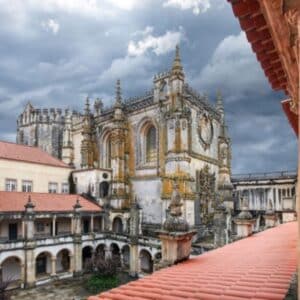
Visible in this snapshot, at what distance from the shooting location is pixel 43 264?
107 feet

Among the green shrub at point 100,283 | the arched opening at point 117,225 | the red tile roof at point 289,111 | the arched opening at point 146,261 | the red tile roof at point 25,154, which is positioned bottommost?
the green shrub at point 100,283

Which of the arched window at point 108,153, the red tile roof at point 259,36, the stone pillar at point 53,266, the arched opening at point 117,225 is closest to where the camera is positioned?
the red tile roof at point 259,36

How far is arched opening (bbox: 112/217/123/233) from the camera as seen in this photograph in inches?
1490

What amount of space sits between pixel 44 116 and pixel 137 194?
820 inches

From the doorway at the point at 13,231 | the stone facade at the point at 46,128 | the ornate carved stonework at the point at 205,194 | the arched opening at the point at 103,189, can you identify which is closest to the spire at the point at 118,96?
the arched opening at the point at 103,189

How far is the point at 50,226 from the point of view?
34.2m

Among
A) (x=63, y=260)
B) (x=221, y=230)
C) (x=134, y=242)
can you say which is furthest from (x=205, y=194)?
(x=63, y=260)

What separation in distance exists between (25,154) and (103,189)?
10.1 m

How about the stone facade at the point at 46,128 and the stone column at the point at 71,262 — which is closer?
the stone column at the point at 71,262

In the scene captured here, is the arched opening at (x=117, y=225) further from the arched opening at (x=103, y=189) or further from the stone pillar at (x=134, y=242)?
the stone pillar at (x=134, y=242)

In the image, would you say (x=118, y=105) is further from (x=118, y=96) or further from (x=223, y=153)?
(x=223, y=153)

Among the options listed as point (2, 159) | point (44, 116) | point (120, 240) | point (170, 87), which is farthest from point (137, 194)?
point (44, 116)

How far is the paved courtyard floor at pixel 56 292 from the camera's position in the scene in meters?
25.7

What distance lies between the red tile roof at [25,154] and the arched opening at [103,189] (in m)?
5.88
